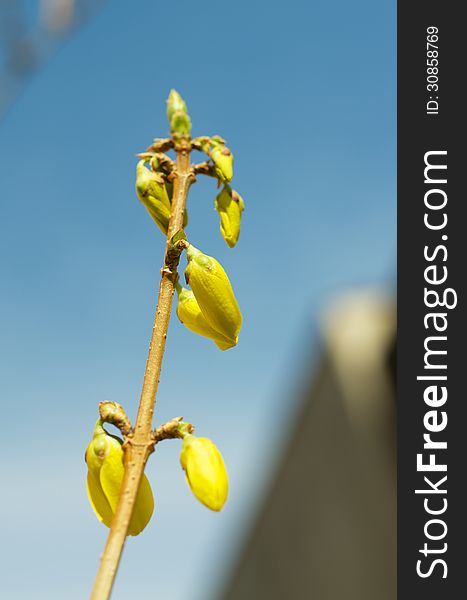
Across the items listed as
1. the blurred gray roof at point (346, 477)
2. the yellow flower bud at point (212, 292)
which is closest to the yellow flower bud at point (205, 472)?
the yellow flower bud at point (212, 292)

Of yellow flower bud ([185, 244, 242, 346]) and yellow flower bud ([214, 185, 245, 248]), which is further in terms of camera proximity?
yellow flower bud ([214, 185, 245, 248])

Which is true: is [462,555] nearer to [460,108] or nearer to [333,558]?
[460,108]

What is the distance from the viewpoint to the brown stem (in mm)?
798

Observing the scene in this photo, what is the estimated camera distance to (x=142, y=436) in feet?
3.01

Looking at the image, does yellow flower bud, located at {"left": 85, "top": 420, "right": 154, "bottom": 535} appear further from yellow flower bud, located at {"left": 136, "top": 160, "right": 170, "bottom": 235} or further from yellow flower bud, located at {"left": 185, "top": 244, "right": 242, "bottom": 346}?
yellow flower bud, located at {"left": 136, "top": 160, "right": 170, "bottom": 235}

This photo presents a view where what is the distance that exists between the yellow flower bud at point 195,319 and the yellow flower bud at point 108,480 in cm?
23

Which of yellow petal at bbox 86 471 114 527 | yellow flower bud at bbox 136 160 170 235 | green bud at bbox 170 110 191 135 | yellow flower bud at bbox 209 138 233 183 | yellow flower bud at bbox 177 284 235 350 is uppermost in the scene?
green bud at bbox 170 110 191 135

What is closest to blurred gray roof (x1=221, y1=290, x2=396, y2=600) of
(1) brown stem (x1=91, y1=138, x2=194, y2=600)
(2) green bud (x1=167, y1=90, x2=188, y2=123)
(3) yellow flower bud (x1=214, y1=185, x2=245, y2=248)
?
(3) yellow flower bud (x1=214, y1=185, x2=245, y2=248)

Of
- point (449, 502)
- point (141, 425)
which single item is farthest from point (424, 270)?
point (141, 425)

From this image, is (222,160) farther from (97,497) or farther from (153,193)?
(97,497)

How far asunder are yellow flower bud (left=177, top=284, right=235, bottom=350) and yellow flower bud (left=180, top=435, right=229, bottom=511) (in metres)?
0.21

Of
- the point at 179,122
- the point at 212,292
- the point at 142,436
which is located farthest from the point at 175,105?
Result: the point at 142,436

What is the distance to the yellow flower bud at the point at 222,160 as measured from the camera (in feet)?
3.94

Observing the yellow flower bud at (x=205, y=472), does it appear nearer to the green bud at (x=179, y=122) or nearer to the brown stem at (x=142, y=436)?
the brown stem at (x=142, y=436)
